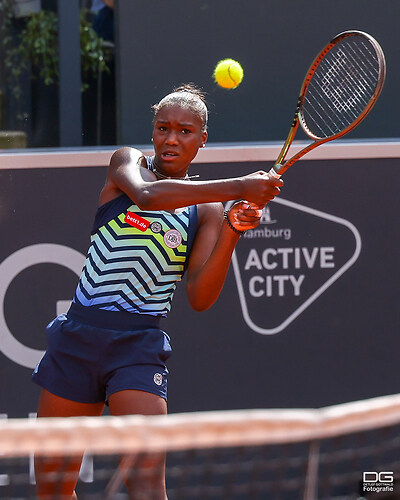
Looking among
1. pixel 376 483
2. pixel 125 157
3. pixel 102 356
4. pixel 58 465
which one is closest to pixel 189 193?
pixel 125 157

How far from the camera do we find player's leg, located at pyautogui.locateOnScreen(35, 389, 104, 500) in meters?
3.05

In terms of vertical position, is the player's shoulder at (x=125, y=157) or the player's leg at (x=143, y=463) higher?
the player's shoulder at (x=125, y=157)

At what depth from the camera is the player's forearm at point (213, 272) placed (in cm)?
311

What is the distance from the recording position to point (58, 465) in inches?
123

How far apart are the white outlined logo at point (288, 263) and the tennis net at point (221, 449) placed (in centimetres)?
64

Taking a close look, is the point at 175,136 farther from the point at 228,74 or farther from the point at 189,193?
the point at 228,74

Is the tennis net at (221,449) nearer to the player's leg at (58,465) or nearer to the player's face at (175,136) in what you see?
the player's leg at (58,465)

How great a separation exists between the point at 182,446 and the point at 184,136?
61.6 inches

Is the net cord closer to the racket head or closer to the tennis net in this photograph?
the tennis net

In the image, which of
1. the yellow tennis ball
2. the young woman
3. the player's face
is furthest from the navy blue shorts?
the yellow tennis ball

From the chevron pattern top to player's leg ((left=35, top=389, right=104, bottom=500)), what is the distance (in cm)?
Answer: 34

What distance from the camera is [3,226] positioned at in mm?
4422

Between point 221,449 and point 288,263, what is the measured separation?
0.94 m

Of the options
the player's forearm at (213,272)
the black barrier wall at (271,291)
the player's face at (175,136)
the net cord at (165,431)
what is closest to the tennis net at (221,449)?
the net cord at (165,431)
